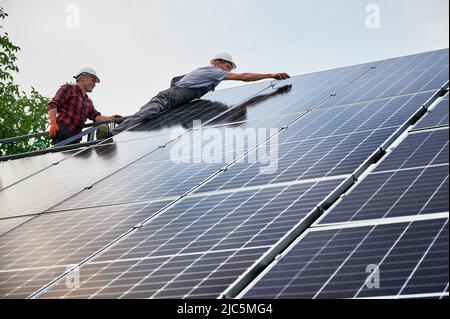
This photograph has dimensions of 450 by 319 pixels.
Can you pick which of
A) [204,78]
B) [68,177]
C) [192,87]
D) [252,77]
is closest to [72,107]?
[192,87]

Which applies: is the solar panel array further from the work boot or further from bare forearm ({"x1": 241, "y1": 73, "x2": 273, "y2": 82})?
bare forearm ({"x1": 241, "y1": 73, "x2": 273, "y2": 82})

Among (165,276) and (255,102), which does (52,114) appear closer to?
(255,102)

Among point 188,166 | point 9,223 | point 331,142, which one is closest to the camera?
point 331,142

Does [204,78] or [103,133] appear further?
[204,78]

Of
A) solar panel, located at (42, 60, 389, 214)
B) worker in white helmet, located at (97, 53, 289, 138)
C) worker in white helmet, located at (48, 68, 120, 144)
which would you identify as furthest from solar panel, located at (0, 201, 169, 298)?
worker in white helmet, located at (48, 68, 120, 144)

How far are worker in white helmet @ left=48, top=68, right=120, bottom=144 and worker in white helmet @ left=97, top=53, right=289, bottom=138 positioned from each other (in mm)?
1141

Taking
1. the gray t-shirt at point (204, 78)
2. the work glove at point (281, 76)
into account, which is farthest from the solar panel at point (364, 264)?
the gray t-shirt at point (204, 78)

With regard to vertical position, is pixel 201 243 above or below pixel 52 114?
below

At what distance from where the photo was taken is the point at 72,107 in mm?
18594

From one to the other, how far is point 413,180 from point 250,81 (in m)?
9.05

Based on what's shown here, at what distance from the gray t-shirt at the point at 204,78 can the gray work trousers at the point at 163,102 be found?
11cm

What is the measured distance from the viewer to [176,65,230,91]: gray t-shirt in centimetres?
1845

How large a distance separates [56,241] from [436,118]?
4.60m
